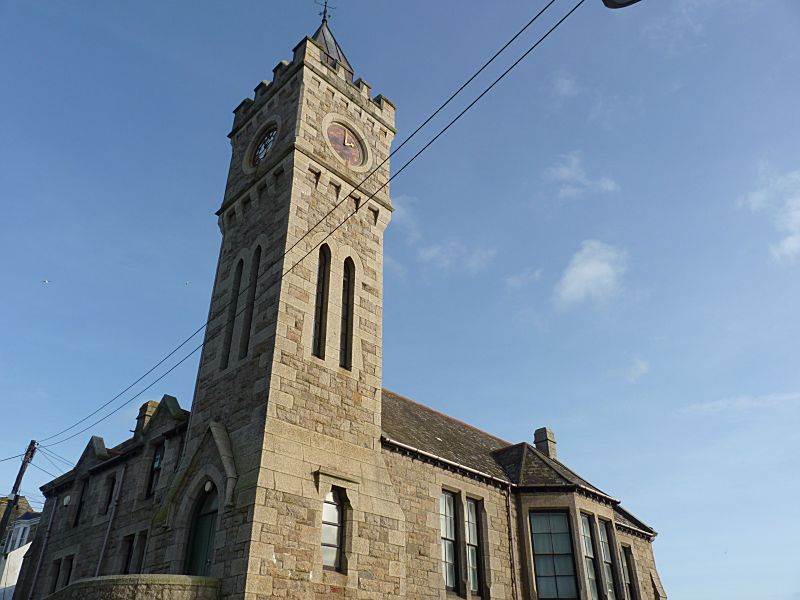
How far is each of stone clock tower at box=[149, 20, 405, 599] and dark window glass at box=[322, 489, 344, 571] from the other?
3.7 inches

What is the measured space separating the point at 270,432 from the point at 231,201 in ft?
30.5

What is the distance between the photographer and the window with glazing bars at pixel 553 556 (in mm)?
17891

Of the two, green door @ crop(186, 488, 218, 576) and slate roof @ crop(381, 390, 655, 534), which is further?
slate roof @ crop(381, 390, 655, 534)

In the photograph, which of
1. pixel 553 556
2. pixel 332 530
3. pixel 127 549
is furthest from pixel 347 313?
pixel 127 549

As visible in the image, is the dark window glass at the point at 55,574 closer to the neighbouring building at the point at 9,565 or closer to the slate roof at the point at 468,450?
the neighbouring building at the point at 9,565

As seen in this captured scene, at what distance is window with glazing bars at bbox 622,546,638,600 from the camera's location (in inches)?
809

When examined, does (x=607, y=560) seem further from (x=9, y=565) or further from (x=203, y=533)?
(x=9, y=565)

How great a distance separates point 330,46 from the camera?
22.9 metres

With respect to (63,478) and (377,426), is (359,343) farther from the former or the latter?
(63,478)

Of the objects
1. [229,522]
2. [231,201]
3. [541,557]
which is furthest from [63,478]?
[541,557]

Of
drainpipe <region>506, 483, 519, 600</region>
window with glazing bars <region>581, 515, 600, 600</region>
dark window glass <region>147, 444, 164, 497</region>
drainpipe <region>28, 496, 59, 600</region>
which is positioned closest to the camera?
drainpipe <region>506, 483, 519, 600</region>

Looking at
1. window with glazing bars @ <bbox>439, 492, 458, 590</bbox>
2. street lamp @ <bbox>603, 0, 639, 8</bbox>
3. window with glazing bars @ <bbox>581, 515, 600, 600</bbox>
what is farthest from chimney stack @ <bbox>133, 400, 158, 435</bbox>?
street lamp @ <bbox>603, 0, 639, 8</bbox>

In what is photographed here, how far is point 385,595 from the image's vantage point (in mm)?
13492

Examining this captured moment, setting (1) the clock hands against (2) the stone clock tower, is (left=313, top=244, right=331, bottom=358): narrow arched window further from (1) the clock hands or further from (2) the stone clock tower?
(1) the clock hands
